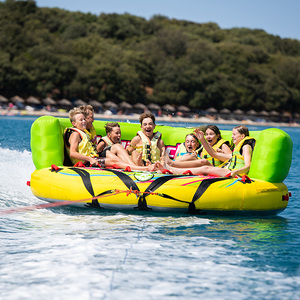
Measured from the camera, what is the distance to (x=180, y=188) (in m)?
4.72

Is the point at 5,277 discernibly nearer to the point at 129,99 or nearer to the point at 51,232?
the point at 51,232

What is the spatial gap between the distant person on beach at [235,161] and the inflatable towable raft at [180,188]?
14cm

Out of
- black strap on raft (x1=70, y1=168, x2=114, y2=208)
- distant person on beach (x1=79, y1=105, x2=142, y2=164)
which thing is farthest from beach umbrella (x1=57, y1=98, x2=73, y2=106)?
black strap on raft (x1=70, y1=168, x2=114, y2=208)

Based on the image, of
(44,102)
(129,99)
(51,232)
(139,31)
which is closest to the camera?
(51,232)

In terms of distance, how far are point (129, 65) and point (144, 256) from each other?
48824 millimetres

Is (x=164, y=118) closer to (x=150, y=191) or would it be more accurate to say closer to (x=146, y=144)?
(x=146, y=144)

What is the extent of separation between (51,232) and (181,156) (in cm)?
214

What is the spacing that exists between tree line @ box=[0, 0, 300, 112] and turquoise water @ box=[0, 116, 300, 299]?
1614 inches

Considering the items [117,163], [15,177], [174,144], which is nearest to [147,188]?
[117,163]

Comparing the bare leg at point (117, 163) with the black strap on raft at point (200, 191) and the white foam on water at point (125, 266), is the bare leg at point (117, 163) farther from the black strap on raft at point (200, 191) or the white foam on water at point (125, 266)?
the white foam on water at point (125, 266)

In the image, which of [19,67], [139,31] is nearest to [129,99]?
[19,67]

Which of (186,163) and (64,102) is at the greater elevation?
(64,102)

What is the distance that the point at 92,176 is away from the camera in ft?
16.0

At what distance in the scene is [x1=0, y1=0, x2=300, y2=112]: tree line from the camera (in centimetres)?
4628
